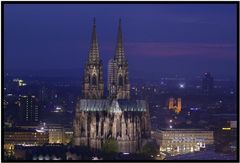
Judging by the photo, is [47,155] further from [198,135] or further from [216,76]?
[198,135]

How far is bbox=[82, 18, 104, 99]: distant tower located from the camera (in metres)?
19.5

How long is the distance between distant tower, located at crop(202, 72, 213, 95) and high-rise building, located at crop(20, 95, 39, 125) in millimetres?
3303

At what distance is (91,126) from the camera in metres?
19.6

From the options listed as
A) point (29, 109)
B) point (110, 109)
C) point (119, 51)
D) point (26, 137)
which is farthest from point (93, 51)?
point (26, 137)

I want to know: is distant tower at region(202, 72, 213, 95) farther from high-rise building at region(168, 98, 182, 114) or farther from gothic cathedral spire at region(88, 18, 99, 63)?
high-rise building at region(168, 98, 182, 114)

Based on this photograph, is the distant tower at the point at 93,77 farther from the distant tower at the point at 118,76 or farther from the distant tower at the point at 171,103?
the distant tower at the point at 171,103

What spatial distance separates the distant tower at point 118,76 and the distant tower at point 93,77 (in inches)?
6.5

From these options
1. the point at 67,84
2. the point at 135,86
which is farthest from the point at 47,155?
the point at 135,86

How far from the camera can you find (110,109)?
1950 cm

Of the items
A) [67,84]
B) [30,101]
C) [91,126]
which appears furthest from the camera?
[91,126]

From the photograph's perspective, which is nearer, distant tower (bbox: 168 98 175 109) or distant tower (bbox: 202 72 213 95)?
distant tower (bbox: 202 72 213 95)

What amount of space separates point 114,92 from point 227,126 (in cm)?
329

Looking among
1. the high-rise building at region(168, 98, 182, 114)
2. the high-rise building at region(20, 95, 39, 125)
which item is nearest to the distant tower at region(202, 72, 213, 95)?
the high-rise building at region(168, 98, 182, 114)

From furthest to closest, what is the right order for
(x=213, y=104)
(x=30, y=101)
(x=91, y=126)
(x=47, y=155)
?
(x=91, y=126)
(x=30, y=101)
(x=213, y=104)
(x=47, y=155)
